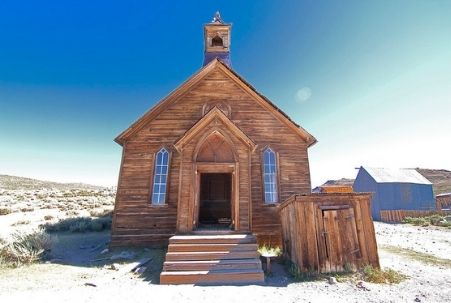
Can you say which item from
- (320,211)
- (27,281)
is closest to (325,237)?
(320,211)

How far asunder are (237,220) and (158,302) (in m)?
4.32

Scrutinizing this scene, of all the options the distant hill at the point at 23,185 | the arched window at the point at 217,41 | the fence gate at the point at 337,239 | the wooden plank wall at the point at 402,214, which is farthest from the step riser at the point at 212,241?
the distant hill at the point at 23,185

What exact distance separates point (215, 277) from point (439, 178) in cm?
5765

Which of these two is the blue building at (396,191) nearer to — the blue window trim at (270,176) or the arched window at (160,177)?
the blue window trim at (270,176)

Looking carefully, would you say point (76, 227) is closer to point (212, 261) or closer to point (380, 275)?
point (212, 261)

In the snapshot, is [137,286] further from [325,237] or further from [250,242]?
[325,237]

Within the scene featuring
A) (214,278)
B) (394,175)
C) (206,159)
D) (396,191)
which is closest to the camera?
(214,278)

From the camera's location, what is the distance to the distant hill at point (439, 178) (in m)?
42.5

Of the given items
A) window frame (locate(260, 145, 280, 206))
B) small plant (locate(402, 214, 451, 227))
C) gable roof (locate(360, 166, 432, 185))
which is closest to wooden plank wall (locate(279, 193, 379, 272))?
window frame (locate(260, 145, 280, 206))

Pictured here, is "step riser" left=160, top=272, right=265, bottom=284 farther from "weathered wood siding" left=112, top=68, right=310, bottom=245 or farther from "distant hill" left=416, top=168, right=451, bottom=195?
"distant hill" left=416, top=168, right=451, bottom=195

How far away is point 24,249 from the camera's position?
8.34 meters

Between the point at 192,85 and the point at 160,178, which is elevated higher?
the point at 192,85

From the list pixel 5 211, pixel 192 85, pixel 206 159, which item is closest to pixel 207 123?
pixel 206 159

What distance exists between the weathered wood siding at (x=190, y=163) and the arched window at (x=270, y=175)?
0.25m
